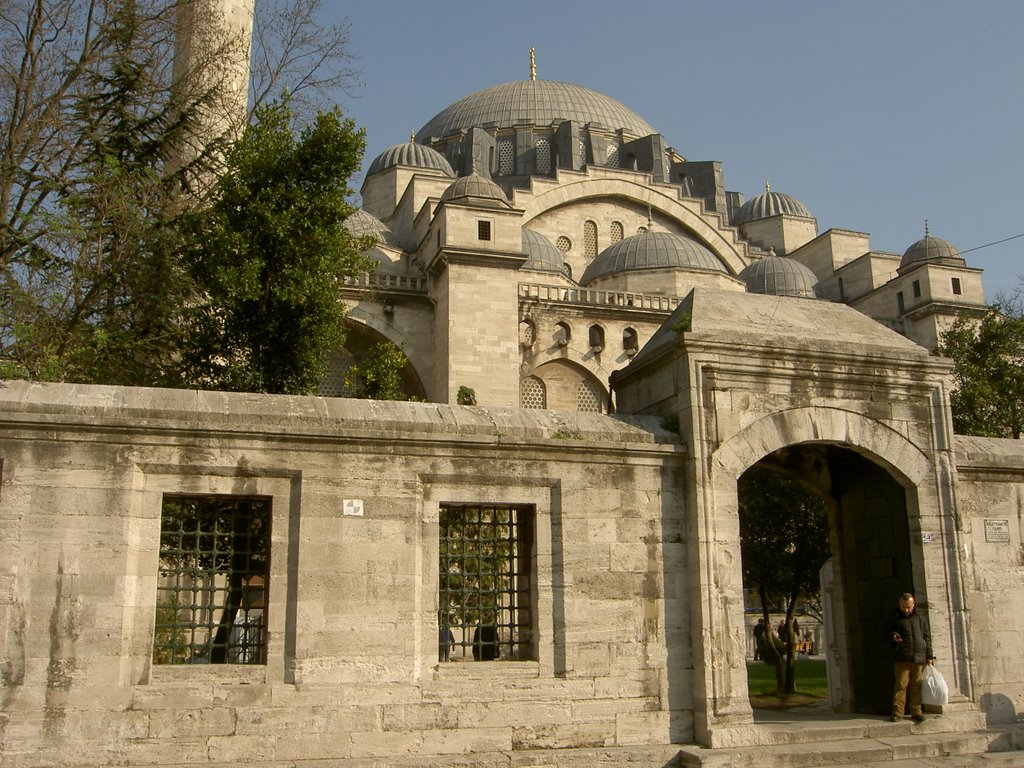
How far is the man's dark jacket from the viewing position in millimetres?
8648

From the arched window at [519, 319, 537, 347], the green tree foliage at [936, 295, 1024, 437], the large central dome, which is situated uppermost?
the large central dome

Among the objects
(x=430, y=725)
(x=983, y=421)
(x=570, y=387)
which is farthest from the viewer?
(x=570, y=387)

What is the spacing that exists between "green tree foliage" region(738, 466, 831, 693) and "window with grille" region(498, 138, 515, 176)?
26368 millimetres

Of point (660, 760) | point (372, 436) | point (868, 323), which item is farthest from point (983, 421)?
point (372, 436)

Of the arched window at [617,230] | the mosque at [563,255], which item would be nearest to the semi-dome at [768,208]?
the mosque at [563,255]

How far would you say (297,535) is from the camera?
752 centimetres

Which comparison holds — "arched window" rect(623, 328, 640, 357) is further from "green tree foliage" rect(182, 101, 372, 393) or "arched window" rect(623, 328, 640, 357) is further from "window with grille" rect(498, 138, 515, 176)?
"green tree foliage" rect(182, 101, 372, 393)

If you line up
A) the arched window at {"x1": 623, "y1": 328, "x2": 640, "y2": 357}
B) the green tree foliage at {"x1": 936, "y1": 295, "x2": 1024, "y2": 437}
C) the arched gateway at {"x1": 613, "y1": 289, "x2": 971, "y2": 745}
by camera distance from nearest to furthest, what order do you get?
the arched gateway at {"x1": 613, "y1": 289, "x2": 971, "y2": 745}, the green tree foliage at {"x1": 936, "y1": 295, "x2": 1024, "y2": 437}, the arched window at {"x1": 623, "y1": 328, "x2": 640, "y2": 357}

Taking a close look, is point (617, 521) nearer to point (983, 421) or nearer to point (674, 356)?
point (674, 356)

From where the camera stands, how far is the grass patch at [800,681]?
681 inches

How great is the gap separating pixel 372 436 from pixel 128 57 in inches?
346

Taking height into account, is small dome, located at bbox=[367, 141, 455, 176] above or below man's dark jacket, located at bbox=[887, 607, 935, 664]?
above

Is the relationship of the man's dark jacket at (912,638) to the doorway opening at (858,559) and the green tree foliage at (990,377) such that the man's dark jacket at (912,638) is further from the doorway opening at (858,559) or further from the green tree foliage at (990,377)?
the green tree foliage at (990,377)

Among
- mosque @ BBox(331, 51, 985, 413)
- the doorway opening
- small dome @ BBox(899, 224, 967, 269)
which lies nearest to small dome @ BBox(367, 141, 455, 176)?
mosque @ BBox(331, 51, 985, 413)
